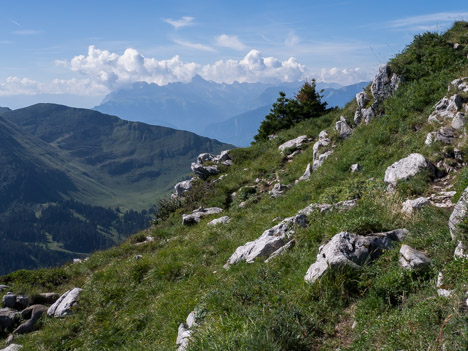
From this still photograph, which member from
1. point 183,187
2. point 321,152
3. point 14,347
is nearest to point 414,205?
point 321,152

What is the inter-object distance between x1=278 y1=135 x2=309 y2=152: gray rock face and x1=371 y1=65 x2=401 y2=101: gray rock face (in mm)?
6778

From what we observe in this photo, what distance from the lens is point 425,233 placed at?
735 cm

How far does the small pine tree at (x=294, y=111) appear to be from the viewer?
3600 centimetres

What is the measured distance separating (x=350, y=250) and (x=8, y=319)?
12445 millimetres

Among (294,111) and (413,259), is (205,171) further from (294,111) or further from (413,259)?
(413,259)

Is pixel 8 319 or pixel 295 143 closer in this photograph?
pixel 8 319

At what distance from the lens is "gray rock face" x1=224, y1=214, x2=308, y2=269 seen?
9844 millimetres

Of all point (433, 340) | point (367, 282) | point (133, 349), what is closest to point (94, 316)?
point (133, 349)

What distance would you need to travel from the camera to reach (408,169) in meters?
11.0

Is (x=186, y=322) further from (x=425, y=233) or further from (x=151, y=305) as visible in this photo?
(x=425, y=233)

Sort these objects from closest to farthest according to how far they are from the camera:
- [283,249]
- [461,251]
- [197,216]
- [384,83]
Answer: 1. [461,251]
2. [283,249]
3. [197,216]
4. [384,83]

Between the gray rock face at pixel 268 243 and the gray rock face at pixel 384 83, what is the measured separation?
12.7 m

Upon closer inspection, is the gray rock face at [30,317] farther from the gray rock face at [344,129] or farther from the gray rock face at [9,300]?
the gray rock face at [344,129]

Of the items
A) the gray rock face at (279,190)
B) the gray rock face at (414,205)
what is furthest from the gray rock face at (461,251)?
the gray rock face at (279,190)
